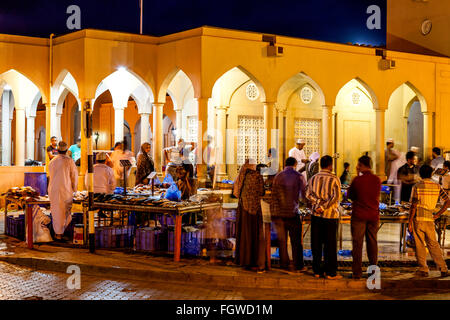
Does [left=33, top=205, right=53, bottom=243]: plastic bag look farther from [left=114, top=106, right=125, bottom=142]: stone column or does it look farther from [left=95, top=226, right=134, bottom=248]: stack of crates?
[left=114, top=106, right=125, bottom=142]: stone column

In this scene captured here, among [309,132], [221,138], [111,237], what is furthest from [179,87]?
[111,237]

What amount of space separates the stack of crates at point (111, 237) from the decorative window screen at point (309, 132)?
10.8m

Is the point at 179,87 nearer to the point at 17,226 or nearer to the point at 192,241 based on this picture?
the point at 17,226

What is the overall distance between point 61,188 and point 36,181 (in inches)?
213

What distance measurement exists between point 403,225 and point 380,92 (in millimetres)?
8553

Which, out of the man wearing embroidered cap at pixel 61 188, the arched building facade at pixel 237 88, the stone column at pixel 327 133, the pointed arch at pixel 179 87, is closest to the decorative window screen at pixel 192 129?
the arched building facade at pixel 237 88

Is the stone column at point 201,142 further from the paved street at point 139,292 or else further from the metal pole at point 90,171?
the paved street at point 139,292

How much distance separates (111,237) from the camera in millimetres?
10047

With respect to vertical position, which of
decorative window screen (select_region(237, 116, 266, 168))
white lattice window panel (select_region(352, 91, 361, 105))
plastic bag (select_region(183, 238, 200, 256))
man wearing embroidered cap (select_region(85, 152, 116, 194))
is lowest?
plastic bag (select_region(183, 238, 200, 256))

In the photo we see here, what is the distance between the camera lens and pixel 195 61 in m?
14.9

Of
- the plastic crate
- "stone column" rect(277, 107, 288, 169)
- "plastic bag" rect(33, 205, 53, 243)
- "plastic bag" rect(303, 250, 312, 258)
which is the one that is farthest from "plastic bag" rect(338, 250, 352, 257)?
"stone column" rect(277, 107, 288, 169)

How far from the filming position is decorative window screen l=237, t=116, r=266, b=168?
18438 millimetres

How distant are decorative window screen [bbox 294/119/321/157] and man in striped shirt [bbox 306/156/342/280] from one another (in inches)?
474

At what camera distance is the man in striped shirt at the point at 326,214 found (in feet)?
25.3
